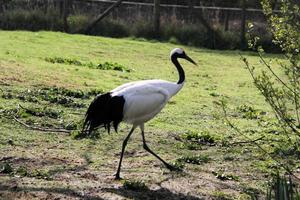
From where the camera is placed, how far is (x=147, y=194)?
21.0 feet

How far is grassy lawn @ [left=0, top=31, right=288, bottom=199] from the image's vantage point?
21.6ft

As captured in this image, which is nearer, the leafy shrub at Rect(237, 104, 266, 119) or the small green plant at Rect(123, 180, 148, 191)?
the small green plant at Rect(123, 180, 148, 191)

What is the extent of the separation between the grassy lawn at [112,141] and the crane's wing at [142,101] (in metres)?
0.57

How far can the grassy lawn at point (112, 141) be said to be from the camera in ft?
21.6

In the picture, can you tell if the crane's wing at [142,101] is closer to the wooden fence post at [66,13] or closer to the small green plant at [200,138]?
the small green plant at [200,138]

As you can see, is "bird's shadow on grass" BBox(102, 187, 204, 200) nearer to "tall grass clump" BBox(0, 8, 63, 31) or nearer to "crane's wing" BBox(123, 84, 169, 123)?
"crane's wing" BBox(123, 84, 169, 123)

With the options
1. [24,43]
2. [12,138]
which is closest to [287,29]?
[12,138]

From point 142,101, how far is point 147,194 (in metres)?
1.17

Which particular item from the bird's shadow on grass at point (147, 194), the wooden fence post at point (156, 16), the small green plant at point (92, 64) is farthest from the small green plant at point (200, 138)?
the wooden fence post at point (156, 16)

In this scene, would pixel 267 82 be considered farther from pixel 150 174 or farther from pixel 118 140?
pixel 118 140

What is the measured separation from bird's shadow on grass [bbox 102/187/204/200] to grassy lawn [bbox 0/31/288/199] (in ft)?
0.03

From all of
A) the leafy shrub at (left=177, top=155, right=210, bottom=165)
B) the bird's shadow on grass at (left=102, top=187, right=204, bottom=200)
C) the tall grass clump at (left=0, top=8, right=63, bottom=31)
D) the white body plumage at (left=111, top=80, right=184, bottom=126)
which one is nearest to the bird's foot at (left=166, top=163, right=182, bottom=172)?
the leafy shrub at (left=177, top=155, right=210, bottom=165)

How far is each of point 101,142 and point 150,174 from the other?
1.31 metres

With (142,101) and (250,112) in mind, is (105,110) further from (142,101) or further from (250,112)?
(250,112)
